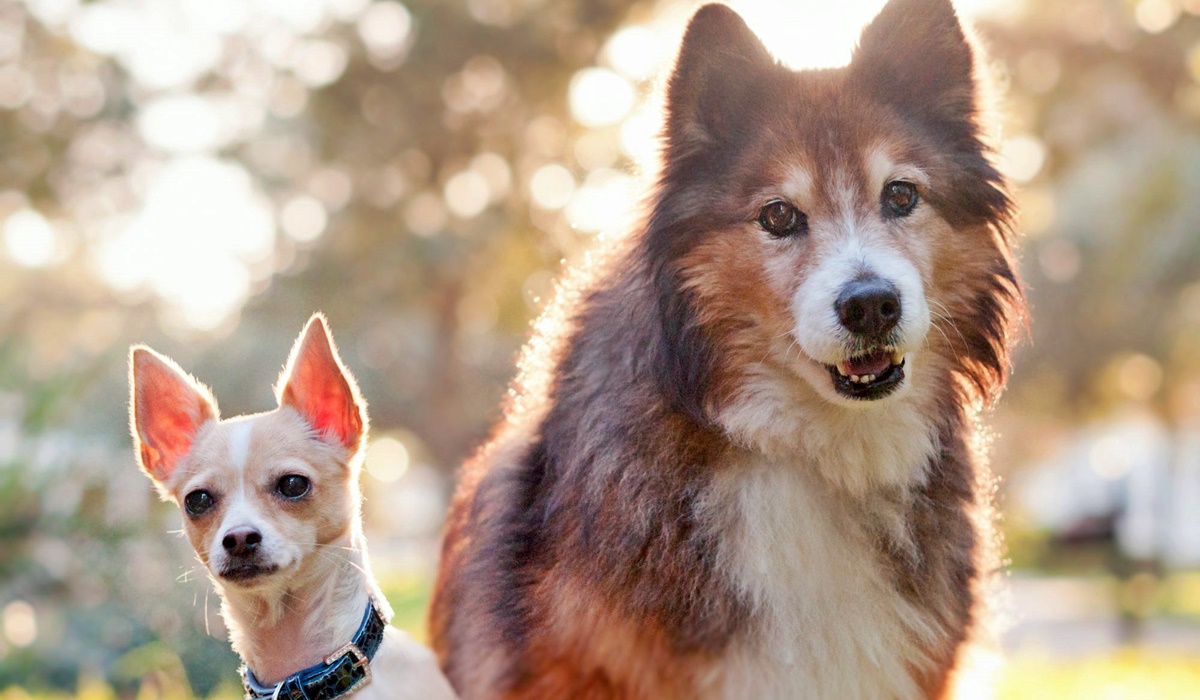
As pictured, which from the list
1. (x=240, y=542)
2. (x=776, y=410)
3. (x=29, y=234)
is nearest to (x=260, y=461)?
(x=240, y=542)

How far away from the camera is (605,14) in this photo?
1245 centimetres

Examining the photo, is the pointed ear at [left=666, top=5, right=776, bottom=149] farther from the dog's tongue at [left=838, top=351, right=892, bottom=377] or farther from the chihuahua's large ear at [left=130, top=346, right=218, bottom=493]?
the chihuahua's large ear at [left=130, top=346, right=218, bottom=493]

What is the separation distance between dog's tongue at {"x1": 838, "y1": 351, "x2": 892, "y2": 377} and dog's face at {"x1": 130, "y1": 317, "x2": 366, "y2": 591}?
1.21 meters

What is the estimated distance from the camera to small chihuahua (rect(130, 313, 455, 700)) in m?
2.53

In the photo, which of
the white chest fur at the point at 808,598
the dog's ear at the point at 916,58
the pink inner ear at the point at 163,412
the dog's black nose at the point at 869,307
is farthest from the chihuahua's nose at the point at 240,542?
the dog's ear at the point at 916,58

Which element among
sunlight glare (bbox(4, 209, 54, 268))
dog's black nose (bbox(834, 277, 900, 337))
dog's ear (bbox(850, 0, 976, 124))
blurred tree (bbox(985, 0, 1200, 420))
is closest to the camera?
dog's black nose (bbox(834, 277, 900, 337))

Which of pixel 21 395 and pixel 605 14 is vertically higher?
pixel 605 14

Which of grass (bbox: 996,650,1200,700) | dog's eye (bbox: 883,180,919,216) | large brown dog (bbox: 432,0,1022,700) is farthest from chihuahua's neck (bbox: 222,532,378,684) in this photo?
grass (bbox: 996,650,1200,700)

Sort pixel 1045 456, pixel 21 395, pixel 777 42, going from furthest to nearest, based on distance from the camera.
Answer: pixel 1045 456, pixel 21 395, pixel 777 42

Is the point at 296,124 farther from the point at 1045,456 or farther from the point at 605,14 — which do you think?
the point at 1045,456

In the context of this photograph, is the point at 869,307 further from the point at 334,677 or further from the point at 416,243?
the point at 416,243

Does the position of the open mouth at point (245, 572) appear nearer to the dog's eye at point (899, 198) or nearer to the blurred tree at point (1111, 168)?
the dog's eye at point (899, 198)

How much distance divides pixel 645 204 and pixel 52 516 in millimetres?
4206

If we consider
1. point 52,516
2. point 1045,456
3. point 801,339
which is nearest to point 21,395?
point 52,516
